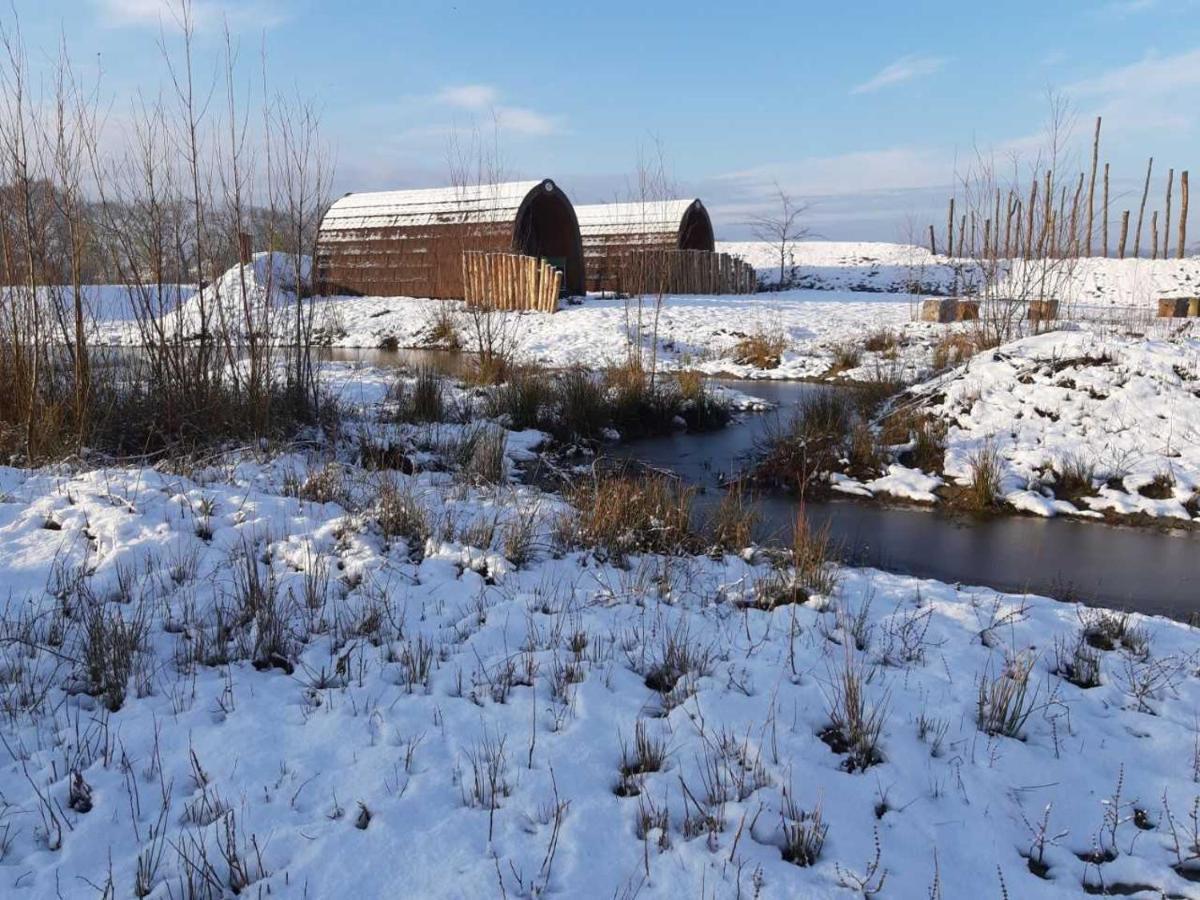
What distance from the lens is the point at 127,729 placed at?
11.3 feet

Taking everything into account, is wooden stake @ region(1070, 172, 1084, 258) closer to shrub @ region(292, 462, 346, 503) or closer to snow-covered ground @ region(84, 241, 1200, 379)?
snow-covered ground @ region(84, 241, 1200, 379)

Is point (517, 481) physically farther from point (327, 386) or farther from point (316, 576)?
point (316, 576)

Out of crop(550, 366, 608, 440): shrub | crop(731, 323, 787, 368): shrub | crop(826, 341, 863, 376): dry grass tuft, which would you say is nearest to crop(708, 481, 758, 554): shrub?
crop(550, 366, 608, 440): shrub

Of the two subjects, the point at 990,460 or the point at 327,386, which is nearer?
the point at 990,460

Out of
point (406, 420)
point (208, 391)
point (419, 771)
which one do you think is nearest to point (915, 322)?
point (406, 420)

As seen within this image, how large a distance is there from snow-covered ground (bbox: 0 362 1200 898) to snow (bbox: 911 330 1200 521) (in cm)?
390

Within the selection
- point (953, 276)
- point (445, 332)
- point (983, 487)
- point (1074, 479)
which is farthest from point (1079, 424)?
point (953, 276)

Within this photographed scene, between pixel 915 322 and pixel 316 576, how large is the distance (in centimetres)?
1889

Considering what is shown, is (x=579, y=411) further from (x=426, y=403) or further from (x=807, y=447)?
(x=807, y=447)

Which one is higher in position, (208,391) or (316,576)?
(208,391)

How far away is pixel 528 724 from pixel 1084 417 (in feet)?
27.3

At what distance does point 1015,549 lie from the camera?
23.6ft

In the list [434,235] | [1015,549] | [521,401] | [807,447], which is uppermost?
[434,235]

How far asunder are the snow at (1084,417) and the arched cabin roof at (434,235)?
15270 millimetres
